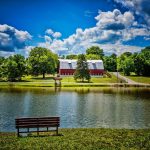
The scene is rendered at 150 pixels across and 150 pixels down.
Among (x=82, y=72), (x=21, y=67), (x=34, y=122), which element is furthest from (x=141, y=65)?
(x=34, y=122)

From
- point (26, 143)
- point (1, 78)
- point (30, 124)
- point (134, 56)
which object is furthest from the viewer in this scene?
point (134, 56)

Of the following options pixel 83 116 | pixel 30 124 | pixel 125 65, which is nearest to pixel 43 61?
pixel 125 65

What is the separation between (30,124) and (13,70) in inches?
3843

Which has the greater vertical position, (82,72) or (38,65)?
(38,65)

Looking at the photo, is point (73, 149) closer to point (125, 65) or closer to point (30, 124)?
point (30, 124)

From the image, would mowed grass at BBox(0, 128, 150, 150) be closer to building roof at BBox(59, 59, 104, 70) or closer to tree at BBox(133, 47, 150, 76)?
building roof at BBox(59, 59, 104, 70)

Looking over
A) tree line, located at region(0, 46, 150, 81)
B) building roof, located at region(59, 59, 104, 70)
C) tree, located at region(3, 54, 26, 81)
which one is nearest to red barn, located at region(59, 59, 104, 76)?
building roof, located at region(59, 59, 104, 70)

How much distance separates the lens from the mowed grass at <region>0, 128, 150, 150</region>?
830 inches

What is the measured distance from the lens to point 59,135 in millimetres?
26031

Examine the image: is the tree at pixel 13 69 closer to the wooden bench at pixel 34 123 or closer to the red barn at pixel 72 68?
the red barn at pixel 72 68

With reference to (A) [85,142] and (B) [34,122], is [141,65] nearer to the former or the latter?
(B) [34,122]

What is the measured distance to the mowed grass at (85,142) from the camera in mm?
21075

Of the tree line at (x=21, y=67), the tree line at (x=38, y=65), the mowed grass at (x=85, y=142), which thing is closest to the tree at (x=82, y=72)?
the tree line at (x=38, y=65)

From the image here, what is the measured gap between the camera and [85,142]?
22641 mm
